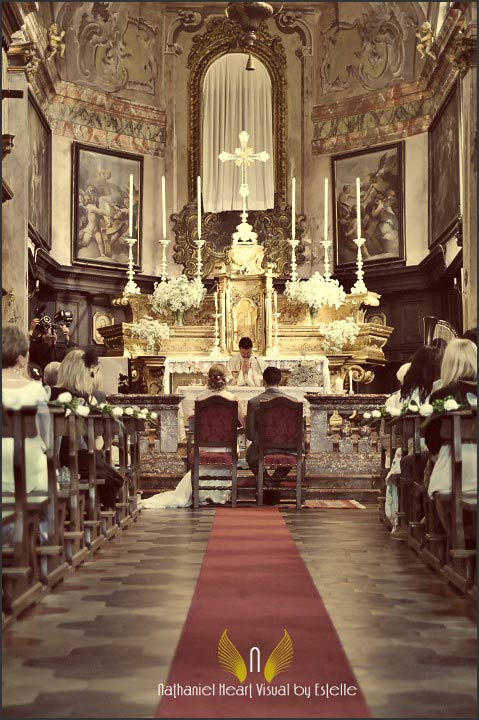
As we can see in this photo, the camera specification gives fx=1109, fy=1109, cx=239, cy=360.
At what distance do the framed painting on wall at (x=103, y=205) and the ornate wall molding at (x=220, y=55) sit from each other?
1.10 metres

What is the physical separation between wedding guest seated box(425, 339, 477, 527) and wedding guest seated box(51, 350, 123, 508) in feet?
9.31

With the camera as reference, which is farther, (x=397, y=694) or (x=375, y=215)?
(x=375, y=215)

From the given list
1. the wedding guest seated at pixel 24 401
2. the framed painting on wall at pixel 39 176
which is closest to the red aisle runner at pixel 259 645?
the wedding guest seated at pixel 24 401

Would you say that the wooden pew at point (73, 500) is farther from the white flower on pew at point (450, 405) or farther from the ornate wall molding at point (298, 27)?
the ornate wall molding at point (298, 27)

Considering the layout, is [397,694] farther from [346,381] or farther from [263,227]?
[263,227]

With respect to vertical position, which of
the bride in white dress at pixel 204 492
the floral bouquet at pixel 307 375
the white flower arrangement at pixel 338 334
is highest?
the white flower arrangement at pixel 338 334

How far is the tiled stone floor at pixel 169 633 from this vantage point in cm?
368

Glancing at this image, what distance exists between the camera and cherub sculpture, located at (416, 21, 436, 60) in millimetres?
17266

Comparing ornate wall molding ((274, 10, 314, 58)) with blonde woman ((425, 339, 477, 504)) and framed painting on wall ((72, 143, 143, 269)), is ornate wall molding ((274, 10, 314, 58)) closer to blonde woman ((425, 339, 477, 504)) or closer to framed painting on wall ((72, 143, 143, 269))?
framed painting on wall ((72, 143, 143, 269))

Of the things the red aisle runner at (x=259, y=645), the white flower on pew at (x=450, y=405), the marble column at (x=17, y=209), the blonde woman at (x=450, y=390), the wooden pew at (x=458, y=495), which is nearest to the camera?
the red aisle runner at (x=259, y=645)

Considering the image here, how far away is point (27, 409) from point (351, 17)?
16.8 meters

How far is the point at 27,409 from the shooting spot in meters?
5.45

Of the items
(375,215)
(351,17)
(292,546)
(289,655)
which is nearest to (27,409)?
(289,655)

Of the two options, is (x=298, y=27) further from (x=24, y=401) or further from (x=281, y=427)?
(x=24, y=401)
